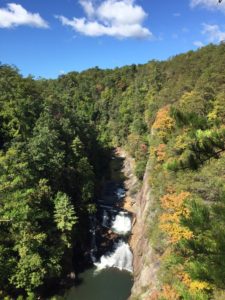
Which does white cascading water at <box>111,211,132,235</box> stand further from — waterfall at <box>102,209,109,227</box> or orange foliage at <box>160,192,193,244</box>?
orange foliage at <box>160,192,193,244</box>

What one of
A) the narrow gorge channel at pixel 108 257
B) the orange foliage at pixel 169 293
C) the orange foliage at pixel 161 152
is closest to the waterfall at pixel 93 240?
the narrow gorge channel at pixel 108 257

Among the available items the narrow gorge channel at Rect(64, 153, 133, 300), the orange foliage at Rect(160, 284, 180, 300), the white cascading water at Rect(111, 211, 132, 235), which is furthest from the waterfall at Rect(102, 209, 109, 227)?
the orange foliage at Rect(160, 284, 180, 300)

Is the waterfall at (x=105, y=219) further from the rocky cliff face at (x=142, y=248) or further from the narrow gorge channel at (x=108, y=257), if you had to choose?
the rocky cliff face at (x=142, y=248)

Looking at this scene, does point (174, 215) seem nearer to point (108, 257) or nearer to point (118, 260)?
point (118, 260)

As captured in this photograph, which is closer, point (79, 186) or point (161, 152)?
point (161, 152)

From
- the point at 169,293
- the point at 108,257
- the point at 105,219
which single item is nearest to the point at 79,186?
the point at 105,219
